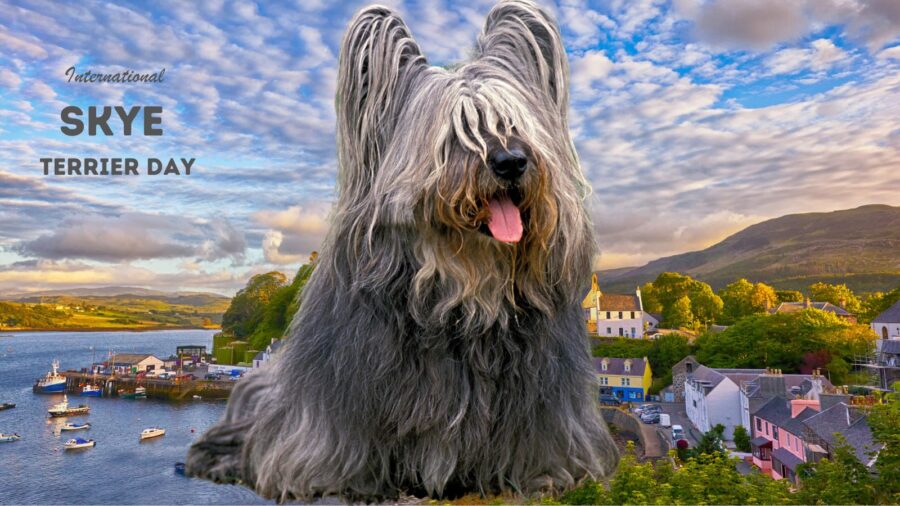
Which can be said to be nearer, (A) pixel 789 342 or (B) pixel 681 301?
(A) pixel 789 342

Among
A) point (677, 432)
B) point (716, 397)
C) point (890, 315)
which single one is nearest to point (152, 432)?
point (677, 432)

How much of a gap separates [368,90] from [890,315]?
7582 mm

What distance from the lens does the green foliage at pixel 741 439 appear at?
6.37m

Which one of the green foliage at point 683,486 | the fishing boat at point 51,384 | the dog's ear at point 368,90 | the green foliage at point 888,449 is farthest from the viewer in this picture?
the fishing boat at point 51,384

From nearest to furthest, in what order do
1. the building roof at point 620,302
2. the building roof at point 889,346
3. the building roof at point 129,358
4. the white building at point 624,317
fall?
1. the building roof at point 129,358
2. the building roof at point 889,346
3. the building roof at point 620,302
4. the white building at point 624,317

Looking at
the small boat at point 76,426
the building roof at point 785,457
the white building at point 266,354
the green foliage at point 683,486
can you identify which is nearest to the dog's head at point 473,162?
the green foliage at point 683,486

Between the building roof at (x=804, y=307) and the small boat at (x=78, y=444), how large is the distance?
7747 mm

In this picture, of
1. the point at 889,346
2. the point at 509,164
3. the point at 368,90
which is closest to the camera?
the point at 509,164

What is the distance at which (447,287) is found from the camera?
8.29 ft

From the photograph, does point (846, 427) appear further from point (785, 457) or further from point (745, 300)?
point (745, 300)

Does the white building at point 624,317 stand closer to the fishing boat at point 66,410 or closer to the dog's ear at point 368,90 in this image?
the dog's ear at point 368,90

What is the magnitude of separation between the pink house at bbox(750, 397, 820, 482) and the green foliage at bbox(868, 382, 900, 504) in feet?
4.44

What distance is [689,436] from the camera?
22.9 ft

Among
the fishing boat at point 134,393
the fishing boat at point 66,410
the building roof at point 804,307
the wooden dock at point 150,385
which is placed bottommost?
the fishing boat at point 66,410
